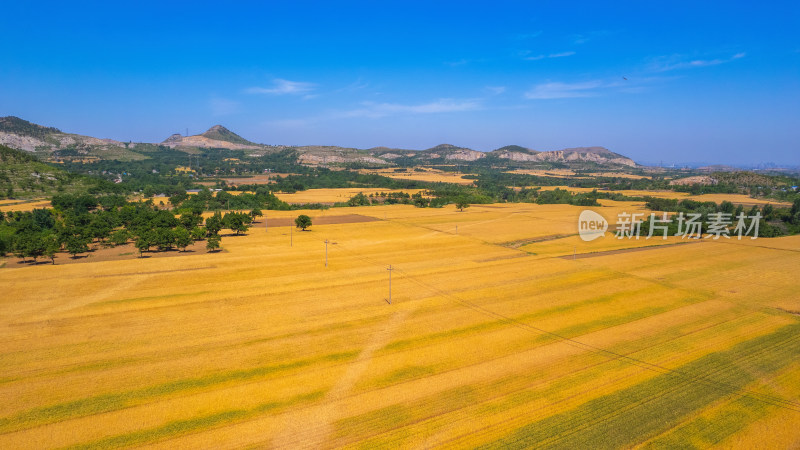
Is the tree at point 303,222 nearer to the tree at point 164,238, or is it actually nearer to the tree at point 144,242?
the tree at point 164,238

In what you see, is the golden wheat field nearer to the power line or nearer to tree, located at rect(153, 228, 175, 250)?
the power line

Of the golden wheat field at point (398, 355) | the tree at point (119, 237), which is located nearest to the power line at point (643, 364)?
the golden wheat field at point (398, 355)

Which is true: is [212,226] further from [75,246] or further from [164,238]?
[75,246]

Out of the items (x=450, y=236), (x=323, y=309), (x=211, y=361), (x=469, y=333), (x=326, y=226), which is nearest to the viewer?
(x=211, y=361)

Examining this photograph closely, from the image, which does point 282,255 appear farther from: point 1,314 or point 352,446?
point 352,446

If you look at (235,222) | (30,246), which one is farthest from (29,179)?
(30,246)

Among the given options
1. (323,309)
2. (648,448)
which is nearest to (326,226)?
(323,309)

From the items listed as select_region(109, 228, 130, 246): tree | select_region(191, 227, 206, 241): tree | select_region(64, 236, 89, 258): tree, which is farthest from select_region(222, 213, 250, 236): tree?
select_region(64, 236, 89, 258): tree
